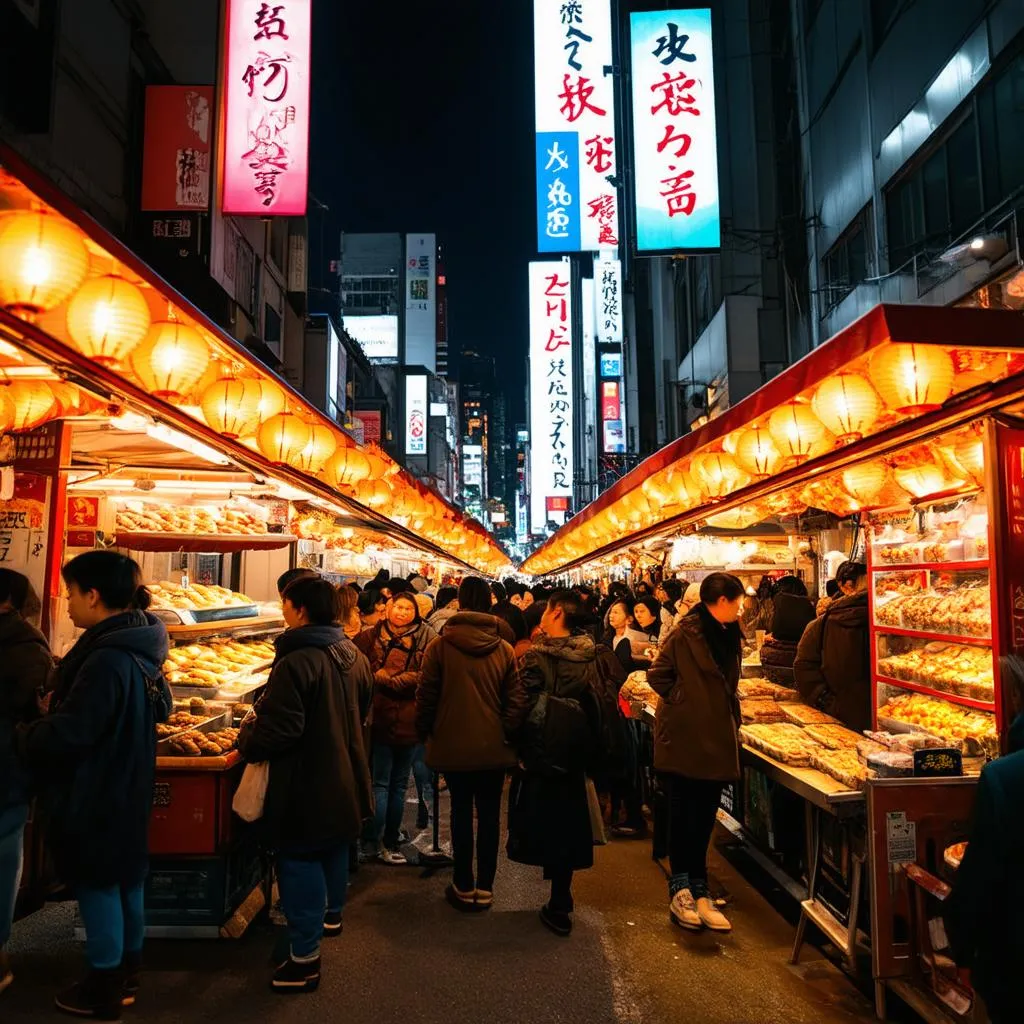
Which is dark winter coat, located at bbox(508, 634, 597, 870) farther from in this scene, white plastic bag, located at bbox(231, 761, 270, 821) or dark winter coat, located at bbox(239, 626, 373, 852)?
white plastic bag, located at bbox(231, 761, 270, 821)

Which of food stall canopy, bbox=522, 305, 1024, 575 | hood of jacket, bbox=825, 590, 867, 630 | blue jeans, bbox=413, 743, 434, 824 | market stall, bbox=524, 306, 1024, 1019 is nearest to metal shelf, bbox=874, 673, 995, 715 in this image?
market stall, bbox=524, 306, 1024, 1019

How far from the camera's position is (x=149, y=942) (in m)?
5.43

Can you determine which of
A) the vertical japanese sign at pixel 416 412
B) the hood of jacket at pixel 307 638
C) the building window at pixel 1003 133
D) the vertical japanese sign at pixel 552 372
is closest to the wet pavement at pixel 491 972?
the hood of jacket at pixel 307 638

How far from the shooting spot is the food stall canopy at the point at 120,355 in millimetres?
3766

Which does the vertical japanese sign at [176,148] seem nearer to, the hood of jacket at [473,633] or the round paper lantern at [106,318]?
the round paper lantern at [106,318]

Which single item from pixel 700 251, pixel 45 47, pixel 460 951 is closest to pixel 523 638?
pixel 460 951

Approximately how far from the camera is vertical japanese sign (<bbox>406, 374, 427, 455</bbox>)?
6431 cm

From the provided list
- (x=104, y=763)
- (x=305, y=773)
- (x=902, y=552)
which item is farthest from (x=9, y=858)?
(x=902, y=552)

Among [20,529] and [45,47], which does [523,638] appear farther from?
[45,47]

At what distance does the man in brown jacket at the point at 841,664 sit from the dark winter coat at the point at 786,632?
1288mm

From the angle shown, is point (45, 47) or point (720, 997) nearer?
point (720, 997)

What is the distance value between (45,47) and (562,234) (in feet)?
33.1

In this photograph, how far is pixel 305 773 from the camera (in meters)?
4.92

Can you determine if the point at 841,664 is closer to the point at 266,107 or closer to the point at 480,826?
the point at 480,826
